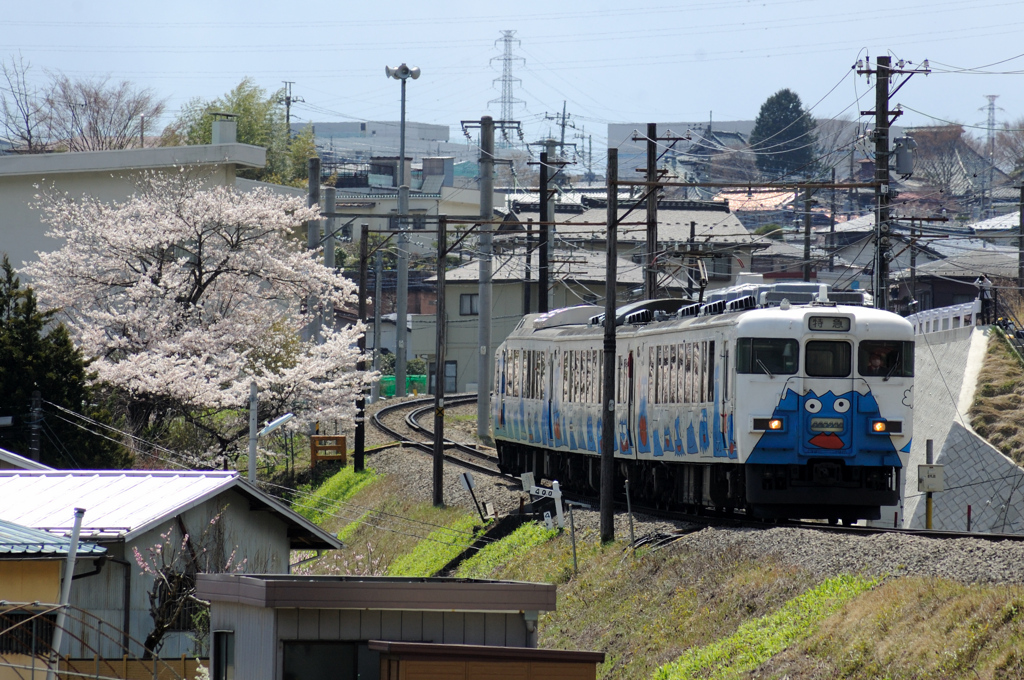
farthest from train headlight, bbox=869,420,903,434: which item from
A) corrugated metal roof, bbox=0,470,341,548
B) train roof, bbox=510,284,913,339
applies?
corrugated metal roof, bbox=0,470,341,548

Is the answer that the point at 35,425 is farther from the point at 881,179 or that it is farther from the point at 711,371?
the point at 881,179

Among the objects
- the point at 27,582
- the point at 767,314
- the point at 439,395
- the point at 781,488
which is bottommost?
the point at 27,582

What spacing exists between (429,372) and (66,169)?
867 inches

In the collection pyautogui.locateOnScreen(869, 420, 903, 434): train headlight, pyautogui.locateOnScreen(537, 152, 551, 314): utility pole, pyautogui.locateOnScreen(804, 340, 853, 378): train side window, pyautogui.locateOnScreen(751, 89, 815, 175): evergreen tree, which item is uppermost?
pyautogui.locateOnScreen(751, 89, 815, 175): evergreen tree

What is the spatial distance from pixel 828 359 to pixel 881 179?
835cm

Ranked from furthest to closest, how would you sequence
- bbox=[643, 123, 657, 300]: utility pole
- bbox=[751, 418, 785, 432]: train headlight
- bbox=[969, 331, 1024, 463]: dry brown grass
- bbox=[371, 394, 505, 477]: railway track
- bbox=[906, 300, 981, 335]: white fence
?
bbox=[371, 394, 505, 477]: railway track, bbox=[906, 300, 981, 335]: white fence, bbox=[643, 123, 657, 300]: utility pole, bbox=[969, 331, 1024, 463]: dry brown grass, bbox=[751, 418, 785, 432]: train headlight

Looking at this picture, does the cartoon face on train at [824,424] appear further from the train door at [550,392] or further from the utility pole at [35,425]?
the utility pole at [35,425]

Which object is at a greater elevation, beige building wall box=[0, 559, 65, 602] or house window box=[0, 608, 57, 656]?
beige building wall box=[0, 559, 65, 602]

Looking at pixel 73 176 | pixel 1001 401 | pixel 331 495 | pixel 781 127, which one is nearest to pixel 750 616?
pixel 1001 401

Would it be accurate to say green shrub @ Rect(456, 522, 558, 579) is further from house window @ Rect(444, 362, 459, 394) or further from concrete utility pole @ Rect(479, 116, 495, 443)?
house window @ Rect(444, 362, 459, 394)

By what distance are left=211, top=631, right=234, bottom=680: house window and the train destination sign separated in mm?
7966

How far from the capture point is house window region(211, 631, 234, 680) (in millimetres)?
11188

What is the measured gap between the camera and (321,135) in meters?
132

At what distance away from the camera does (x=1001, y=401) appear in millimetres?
23984
